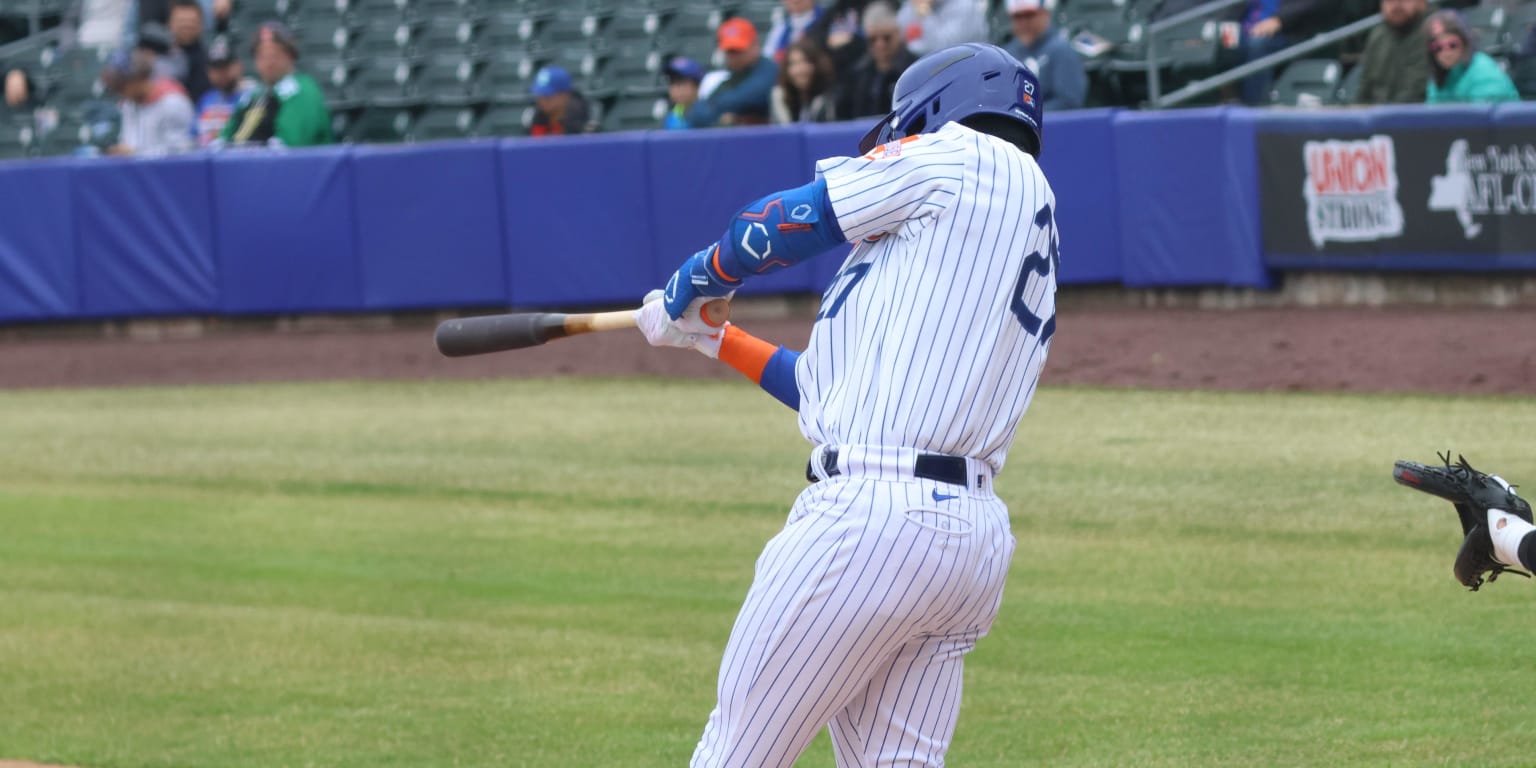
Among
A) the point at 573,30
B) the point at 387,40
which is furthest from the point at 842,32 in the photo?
the point at 387,40

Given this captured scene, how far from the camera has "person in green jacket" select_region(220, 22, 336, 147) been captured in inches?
667

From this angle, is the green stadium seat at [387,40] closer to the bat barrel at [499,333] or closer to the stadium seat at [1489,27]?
the stadium seat at [1489,27]

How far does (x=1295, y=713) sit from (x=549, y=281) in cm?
1060

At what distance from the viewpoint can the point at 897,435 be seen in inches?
139

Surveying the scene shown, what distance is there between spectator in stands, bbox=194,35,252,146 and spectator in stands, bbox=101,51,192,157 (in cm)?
15

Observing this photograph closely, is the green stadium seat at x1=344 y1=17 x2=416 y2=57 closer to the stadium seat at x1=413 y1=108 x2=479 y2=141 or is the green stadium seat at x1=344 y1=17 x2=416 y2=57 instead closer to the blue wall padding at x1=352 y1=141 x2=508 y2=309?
the stadium seat at x1=413 y1=108 x2=479 y2=141

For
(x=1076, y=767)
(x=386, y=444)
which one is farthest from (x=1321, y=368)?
(x=1076, y=767)

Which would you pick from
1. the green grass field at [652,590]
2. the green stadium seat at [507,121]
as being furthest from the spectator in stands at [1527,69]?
the green stadium seat at [507,121]

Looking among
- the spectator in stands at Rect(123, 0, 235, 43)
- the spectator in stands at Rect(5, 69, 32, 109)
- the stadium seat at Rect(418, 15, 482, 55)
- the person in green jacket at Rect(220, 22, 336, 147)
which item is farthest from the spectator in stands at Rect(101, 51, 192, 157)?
the stadium seat at Rect(418, 15, 482, 55)

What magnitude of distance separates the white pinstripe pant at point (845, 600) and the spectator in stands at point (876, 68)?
10.9 meters

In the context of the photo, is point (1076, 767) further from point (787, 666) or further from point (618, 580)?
point (618, 580)

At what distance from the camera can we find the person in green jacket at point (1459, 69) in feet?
40.8

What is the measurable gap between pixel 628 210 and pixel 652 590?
776 centimetres

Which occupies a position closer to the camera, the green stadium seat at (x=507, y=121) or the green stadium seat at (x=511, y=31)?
the green stadium seat at (x=507, y=121)
